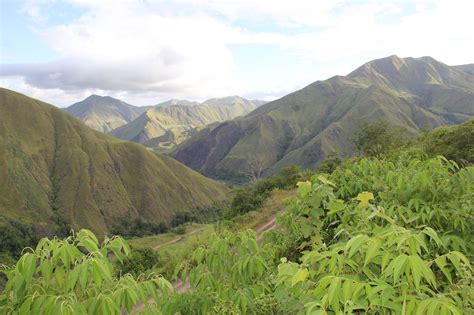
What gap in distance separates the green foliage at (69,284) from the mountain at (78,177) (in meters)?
121

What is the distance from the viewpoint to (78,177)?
13788 cm

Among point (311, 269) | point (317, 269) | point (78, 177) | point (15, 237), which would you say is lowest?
point (15, 237)

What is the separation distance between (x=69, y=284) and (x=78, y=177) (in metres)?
149

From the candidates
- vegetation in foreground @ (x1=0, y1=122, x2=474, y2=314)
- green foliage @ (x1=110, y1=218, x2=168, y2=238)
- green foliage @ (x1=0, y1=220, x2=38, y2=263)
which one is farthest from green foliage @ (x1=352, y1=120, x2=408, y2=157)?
green foliage @ (x1=110, y1=218, x2=168, y2=238)

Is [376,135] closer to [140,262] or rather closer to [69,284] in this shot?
[140,262]

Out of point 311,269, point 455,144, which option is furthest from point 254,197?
point 311,269

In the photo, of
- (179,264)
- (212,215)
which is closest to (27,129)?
(212,215)

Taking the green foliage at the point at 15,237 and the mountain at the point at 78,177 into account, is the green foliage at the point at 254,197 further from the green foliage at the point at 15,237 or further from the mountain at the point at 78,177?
the mountain at the point at 78,177

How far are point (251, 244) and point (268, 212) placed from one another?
2118cm

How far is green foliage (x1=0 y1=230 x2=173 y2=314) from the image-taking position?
2.66 metres

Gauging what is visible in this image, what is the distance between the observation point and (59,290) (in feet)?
10.4

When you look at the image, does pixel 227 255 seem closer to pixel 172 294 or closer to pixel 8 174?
pixel 172 294

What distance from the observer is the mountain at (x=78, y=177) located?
401 ft

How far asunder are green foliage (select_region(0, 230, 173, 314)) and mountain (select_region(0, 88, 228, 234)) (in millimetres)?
120624
